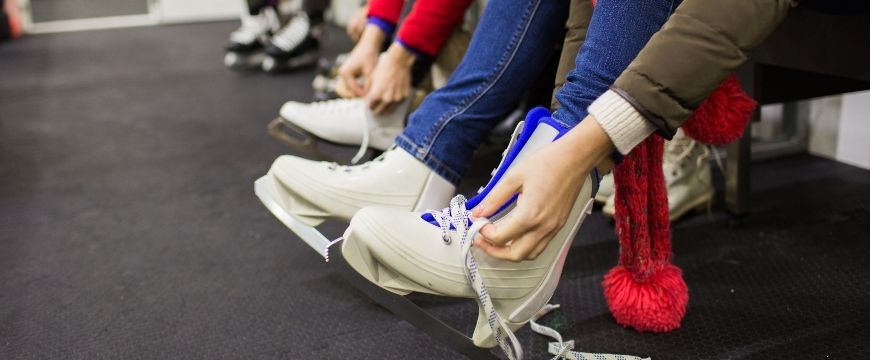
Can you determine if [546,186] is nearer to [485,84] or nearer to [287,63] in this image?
[485,84]

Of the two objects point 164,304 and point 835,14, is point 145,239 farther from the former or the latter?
point 835,14

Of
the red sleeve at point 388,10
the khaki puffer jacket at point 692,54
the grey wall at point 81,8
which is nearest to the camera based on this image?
the khaki puffer jacket at point 692,54

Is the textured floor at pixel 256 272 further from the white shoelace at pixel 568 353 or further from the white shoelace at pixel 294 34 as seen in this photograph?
the white shoelace at pixel 294 34

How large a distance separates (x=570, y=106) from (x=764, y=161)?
83cm

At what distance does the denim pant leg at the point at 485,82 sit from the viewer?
0.74 metres

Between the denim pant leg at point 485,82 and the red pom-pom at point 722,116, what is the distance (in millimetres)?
168

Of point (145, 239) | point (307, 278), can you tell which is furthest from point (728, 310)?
point (145, 239)

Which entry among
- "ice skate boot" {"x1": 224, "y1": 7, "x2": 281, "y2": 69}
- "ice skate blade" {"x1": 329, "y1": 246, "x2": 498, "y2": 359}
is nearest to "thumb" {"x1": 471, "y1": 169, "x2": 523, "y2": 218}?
"ice skate blade" {"x1": 329, "y1": 246, "x2": 498, "y2": 359}

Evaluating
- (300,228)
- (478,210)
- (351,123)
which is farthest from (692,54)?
(351,123)

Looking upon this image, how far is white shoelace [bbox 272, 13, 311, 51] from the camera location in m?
2.34

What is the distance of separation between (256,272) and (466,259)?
41 cm

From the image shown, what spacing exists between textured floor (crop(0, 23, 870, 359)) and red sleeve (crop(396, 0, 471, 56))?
0.30 m

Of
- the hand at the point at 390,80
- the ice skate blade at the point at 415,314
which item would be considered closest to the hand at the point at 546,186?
the ice skate blade at the point at 415,314

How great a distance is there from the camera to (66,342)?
0.73 m
